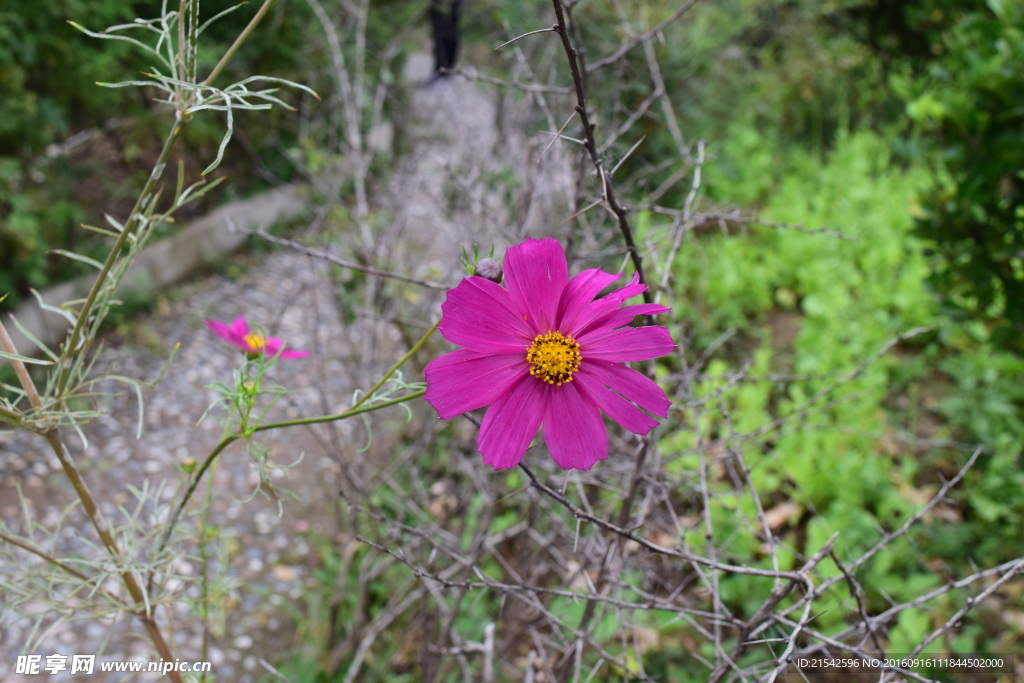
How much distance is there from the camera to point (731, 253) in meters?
4.11

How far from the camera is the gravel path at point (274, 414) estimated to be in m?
2.00

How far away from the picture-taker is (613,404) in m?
0.62

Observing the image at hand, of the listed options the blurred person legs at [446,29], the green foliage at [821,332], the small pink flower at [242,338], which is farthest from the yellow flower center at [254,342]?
the blurred person legs at [446,29]

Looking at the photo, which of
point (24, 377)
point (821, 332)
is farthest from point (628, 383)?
point (821, 332)

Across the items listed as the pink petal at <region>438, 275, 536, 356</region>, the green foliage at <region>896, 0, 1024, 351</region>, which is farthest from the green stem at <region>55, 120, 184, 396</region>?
the green foliage at <region>896, 0, 1024, 351</region>

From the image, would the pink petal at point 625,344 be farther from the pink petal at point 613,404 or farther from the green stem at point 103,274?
the green stem at point 103,274

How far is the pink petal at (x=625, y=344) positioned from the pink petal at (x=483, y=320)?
50 millimetres

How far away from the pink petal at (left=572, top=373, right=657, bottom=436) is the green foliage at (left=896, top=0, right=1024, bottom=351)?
5.74 ft

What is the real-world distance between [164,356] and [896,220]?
12.6 ft

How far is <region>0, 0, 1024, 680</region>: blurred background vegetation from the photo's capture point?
6.81 feet

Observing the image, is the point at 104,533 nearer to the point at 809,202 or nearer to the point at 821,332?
the point at 821,332

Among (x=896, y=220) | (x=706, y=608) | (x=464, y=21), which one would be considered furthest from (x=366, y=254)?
(x=896, y=220)

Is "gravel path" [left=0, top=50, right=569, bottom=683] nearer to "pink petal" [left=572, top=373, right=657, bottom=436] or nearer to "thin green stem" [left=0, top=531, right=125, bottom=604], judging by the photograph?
"thin green stem" [left=0, top=531, right=125, bottom=604]

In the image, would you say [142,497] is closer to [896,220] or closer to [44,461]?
[44,461]
